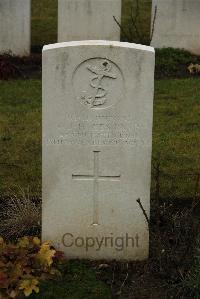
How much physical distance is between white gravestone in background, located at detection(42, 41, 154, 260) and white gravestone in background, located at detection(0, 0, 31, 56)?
29.3 feet

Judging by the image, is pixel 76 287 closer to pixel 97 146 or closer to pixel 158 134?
pixel 97 146

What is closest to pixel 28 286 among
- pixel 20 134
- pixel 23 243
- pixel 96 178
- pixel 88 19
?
pixel 23 243

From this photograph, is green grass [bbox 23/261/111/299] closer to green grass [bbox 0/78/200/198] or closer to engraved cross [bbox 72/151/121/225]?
engraved cross [bbox 72/151/121/225]

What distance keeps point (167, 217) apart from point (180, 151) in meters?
2.25

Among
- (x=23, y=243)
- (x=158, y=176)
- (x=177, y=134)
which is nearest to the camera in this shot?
(x=23, y=243)

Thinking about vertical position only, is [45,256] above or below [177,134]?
below

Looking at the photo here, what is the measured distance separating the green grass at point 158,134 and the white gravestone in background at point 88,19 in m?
2.31

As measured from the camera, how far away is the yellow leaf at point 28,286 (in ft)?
16.3

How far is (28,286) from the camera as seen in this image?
4.99m

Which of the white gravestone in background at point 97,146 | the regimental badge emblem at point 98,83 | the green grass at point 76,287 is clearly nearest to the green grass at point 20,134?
the white gravestone in background at point 97,146

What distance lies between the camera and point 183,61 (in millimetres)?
13797

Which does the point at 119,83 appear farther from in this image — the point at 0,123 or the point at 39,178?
the point at 0,123

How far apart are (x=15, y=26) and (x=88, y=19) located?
4.62ft

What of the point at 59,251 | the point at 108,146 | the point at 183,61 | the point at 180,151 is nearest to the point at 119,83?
the point at 108,146
